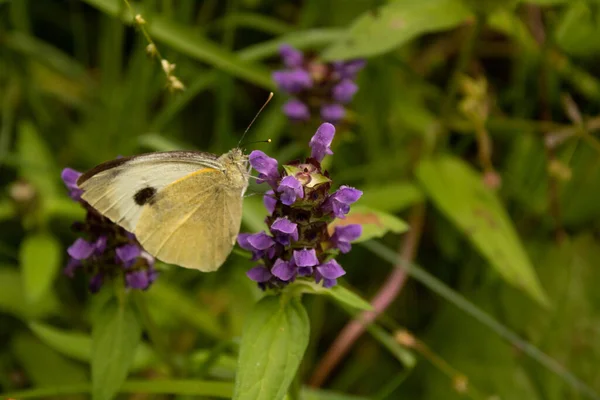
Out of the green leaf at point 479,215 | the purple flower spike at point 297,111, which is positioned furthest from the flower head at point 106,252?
the green leaf at point 479,215

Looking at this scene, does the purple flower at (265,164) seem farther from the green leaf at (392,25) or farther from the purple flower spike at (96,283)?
the green leaf at (392,25)

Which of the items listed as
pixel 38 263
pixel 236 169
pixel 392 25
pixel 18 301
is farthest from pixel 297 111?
pixel 18 301

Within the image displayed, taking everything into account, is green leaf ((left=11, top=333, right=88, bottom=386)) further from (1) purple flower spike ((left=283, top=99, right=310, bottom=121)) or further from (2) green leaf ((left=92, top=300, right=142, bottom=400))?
(1) purple flower spike ((left=283, top=99, right=310, bottom=121))

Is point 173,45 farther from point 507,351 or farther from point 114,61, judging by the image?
point 507,351

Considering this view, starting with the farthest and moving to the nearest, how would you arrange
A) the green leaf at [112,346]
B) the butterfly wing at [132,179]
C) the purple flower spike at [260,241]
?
1. the green leaf at [112,346]
2. the butterfly wing at [132,179]
3. the purple flower spike at [260,241]

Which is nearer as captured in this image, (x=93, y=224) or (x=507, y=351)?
(x=93, y=224)

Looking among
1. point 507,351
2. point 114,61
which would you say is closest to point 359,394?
point 507,351

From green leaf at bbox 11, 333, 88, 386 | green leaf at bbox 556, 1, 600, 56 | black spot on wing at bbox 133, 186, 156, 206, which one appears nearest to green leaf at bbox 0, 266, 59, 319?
green leaf at bbox 11, 333, 88, 386

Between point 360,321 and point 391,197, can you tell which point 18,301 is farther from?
point 391,197
